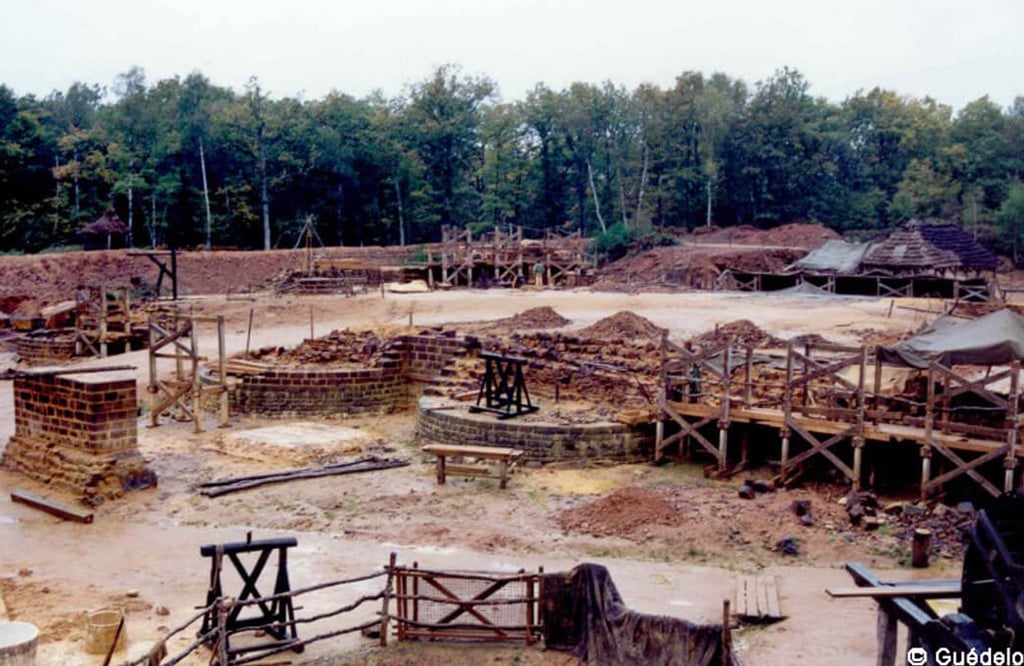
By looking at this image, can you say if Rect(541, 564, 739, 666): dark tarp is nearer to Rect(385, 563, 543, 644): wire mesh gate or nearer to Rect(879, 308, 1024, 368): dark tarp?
Rect(385, 563, 543, 644): wire mesh gate

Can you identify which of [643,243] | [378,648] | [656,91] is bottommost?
[378,648]

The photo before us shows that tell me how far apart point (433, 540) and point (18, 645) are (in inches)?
226

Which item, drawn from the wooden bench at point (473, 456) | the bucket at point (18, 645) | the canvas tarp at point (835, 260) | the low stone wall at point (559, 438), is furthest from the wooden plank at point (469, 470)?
the canvas tarp at point (835, 260)

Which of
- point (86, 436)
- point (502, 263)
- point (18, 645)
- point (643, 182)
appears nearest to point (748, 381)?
point (86, 436)

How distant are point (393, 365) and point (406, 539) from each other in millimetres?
9172

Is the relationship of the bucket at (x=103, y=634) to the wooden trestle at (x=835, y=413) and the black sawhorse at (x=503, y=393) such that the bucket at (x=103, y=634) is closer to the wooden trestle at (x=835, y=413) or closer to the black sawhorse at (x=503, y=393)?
the black sawhorse at (x=503, y=393)

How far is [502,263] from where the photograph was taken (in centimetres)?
4091

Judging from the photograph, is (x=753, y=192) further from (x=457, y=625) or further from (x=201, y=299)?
(x=457, y=625)

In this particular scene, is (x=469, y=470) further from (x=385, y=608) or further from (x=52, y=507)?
(x=385, y=608)

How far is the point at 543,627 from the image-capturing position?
30.1 ft

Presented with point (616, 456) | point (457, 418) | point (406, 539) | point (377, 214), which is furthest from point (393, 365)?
point (377, 214)

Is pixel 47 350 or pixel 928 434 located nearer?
pixel 928 434

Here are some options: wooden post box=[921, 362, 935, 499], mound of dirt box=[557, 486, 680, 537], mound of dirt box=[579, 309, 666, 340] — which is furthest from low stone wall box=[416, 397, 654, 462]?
mound of dirt box=[579, 309, 666, 340]

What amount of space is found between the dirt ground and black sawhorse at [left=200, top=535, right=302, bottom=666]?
14.5 inches
